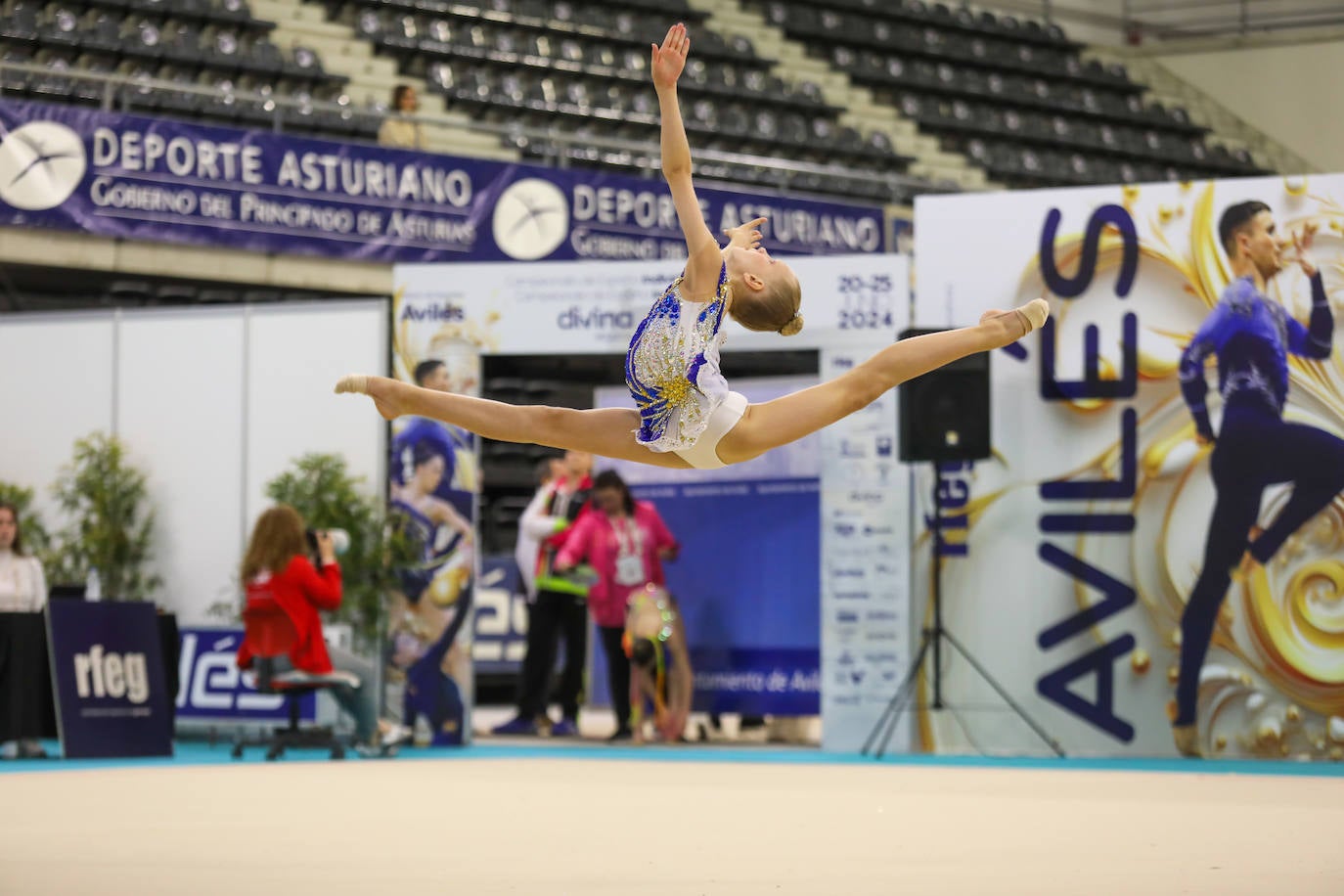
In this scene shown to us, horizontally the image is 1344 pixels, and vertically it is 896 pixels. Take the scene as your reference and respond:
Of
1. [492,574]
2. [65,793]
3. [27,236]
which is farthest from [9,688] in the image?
[492,574]

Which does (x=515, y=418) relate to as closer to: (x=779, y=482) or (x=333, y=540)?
(x=333, y=540)

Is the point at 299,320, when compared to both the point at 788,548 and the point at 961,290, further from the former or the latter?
the point at 961,290

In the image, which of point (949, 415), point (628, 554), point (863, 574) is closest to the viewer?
point (949, 415)

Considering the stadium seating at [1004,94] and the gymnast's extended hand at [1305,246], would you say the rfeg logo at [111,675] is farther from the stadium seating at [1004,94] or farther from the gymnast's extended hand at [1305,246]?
the stadium seating at [1004,94]

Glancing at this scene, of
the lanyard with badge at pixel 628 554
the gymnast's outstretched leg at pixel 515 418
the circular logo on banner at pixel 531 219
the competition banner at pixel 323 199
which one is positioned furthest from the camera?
the circular logo on banner at pixel 531 219

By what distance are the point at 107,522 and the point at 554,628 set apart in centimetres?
279

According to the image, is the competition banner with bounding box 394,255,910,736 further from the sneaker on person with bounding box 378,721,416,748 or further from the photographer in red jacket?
the sneaker on person with bounding box 378,721,416,748

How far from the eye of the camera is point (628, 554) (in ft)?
29.3

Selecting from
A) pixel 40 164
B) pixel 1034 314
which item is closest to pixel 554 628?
pixel 40 164

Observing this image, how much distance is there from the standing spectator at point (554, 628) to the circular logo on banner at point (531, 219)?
2.39 metres

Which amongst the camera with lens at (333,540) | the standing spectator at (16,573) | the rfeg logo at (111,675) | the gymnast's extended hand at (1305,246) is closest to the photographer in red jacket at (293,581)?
the camera with lens at (333,540)

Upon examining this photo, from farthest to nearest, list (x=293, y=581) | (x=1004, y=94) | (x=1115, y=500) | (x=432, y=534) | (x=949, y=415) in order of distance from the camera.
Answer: (x=1004, y=94)
(x=432, y=534)
(x=1115, y=500)
(x=949, y=415)
(x=293, y=581)

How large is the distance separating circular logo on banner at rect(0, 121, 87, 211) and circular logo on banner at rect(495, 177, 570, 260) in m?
2.94

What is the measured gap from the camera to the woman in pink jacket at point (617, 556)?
892 cm
